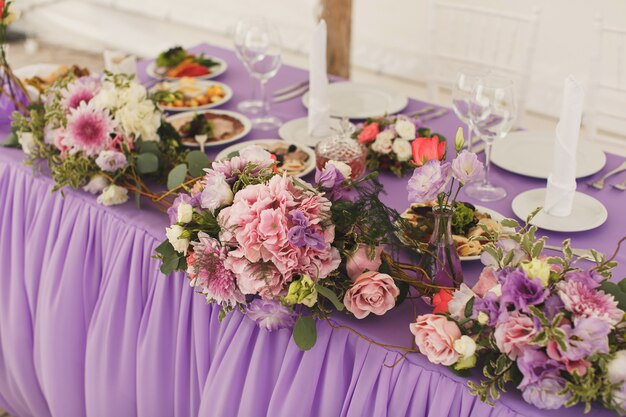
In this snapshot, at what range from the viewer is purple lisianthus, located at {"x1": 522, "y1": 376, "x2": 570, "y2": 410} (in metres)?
0.91

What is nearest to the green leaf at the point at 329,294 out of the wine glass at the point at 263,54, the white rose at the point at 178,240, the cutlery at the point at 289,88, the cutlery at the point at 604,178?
the white rose at the point at 178,240

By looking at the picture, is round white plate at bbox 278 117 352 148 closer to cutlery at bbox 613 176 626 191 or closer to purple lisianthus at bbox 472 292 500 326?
cutlery at bbox 613 176 626 191

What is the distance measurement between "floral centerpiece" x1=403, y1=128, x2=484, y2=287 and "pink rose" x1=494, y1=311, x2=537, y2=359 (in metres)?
0.20

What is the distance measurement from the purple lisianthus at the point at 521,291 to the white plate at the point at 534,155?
0.66 metres

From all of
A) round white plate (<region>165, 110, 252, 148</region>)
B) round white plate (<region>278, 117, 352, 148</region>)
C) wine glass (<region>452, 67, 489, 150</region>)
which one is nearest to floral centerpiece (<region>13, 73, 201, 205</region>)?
round white plate (<region>165, 110, 252, 148</region>)

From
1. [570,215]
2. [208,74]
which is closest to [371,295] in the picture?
[570,215]

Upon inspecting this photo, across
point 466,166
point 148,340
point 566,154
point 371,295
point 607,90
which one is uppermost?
point 466,166

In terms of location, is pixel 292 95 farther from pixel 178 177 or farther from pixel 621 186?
pixel 621 186

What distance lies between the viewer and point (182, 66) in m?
2.22

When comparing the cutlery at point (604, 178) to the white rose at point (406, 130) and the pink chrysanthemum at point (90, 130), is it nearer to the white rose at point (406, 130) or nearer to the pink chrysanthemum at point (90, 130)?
the white rose at point (406, 130)

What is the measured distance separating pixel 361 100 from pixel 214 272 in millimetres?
1001

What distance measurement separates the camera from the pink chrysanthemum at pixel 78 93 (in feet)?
5.17

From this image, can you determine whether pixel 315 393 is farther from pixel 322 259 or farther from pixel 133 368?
pixel 133 368

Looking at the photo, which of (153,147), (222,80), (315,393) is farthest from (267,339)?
(222,80)
